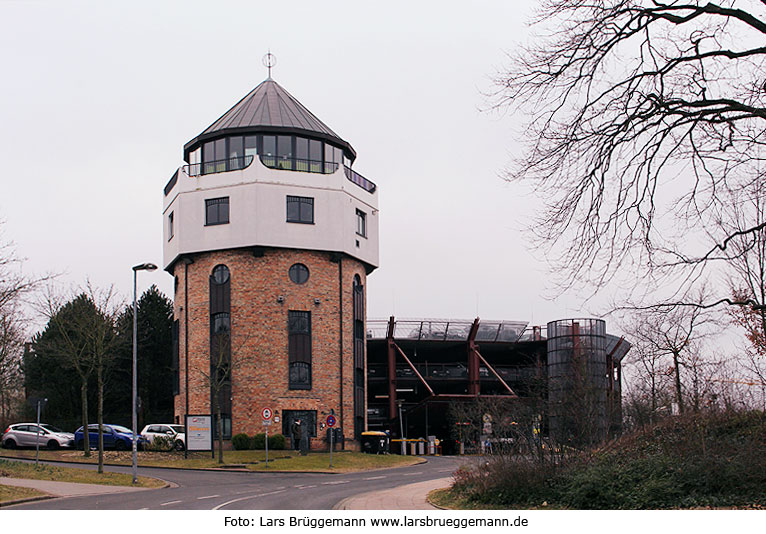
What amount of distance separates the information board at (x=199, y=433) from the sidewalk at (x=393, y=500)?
1755 cm

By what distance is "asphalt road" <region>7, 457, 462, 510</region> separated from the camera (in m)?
22.5

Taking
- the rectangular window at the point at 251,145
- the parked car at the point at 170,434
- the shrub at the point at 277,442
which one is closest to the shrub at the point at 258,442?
the shrub at the point at 277,442

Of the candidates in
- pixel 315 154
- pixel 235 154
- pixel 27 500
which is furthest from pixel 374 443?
pixel 27 500

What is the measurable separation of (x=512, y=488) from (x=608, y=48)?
1054 cm

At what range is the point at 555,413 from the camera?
2605cm

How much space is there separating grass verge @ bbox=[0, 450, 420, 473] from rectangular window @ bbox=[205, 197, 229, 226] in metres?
13.6

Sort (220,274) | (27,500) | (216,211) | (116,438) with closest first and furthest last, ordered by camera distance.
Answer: (27,500) → (116,438) → (216,211) → (220,274)

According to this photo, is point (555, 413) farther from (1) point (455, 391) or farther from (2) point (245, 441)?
(1) point (455, 391)

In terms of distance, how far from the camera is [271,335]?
5050cm

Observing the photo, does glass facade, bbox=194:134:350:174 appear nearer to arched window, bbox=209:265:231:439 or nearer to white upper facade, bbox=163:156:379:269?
white upper facade, bbox=163:156:379:269

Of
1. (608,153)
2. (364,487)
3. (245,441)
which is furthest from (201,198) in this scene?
(608,153)

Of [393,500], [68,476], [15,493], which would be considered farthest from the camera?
[68,476]

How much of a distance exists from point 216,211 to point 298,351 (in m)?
9.73

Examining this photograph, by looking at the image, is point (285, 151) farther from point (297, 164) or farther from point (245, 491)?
point (245, 491)
